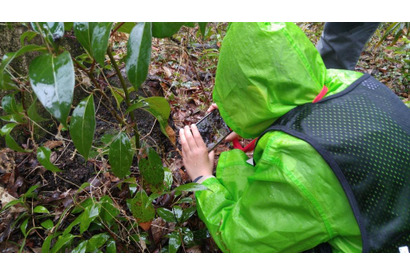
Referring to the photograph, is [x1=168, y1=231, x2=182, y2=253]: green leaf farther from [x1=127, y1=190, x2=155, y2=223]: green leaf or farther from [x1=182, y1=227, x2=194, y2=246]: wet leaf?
[x1=127, y1=190, x2=155, y2=223]: green leaf

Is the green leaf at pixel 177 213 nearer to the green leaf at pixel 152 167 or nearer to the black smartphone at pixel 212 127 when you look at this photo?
the green leaf at pixel 152 167

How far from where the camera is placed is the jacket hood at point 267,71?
89 cm

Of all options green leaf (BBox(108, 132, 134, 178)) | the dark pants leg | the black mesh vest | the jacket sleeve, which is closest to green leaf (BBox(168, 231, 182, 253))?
the jacket sleeve

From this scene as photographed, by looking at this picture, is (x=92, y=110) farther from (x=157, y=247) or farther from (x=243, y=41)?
(x=157, y=247)

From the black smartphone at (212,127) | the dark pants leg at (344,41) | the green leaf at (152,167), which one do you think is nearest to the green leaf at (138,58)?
the green leaf at (152,167)

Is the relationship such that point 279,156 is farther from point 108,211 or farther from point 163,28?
point 108,211

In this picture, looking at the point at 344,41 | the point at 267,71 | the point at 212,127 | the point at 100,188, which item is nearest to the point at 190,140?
the point at 212,127

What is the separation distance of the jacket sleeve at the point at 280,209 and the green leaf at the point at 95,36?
1.90 feet

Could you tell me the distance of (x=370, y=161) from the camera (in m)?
0.87

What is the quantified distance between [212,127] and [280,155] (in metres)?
0.62

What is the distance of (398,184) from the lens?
2.90ft

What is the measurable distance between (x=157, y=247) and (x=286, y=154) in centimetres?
72

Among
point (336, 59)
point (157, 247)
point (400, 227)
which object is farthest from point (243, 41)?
point (336, 59)

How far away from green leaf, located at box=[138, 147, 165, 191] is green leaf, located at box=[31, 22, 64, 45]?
0.46m
